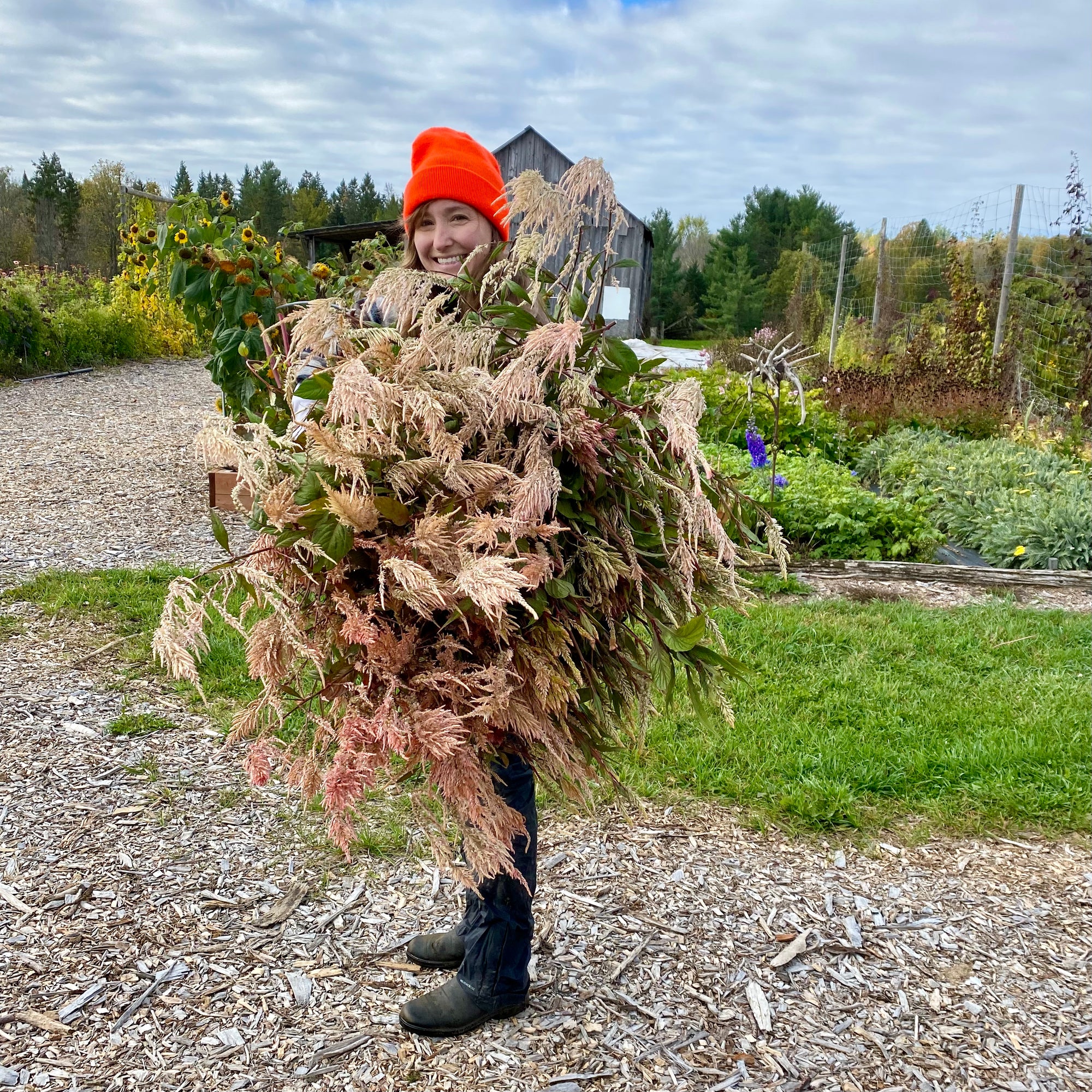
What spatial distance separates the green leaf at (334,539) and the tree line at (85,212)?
23.1 m

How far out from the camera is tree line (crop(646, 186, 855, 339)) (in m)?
34.8

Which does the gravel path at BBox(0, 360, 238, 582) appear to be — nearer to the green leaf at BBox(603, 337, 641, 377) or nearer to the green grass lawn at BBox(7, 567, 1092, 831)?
the green grass lawn at BBox(7, 567, 1092, 831)

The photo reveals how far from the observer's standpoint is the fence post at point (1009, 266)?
407 inches

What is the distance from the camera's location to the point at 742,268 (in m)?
36.2

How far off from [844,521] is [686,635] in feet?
15.1

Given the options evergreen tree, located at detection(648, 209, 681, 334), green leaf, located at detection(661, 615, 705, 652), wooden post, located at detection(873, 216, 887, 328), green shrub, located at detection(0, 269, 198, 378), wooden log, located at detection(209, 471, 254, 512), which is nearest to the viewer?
green leaf, located at detection(661, 615, 705, 652)

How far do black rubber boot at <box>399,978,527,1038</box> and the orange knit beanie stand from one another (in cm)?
181

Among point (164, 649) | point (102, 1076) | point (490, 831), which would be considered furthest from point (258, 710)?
point (102, 1076)

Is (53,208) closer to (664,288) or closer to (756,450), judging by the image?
(664,288)

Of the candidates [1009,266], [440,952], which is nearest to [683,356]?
[1009,266]

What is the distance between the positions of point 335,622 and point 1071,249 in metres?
11.1

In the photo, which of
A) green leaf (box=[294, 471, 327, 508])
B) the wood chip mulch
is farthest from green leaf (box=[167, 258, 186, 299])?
green leaf (box=[294, 471, 327, 508])

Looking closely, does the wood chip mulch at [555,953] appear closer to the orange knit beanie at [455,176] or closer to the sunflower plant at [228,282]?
the orange knit beanie at [455,176]

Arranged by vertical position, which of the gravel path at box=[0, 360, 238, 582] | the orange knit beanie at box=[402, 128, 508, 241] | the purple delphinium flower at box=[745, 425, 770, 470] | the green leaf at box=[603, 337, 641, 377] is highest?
the orange knit beanie at box=[402, 128, 508, 241]
